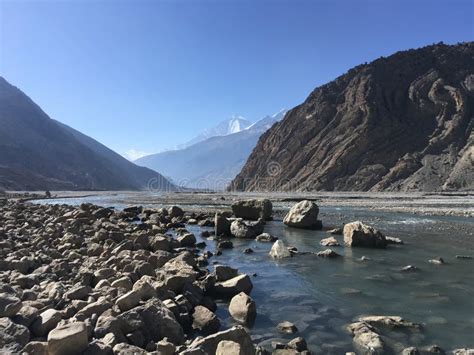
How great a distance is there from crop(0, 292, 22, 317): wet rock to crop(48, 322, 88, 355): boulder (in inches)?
63.6

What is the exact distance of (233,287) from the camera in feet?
42.4

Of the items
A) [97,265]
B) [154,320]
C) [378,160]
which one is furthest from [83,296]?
[378,160]

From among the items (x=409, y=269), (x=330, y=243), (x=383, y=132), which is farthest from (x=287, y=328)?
(x=383, y=132)

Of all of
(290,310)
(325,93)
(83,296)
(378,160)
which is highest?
(325,93)

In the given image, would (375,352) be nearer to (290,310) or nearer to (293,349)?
(293,349)

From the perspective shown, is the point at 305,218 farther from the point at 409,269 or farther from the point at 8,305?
the point at 8,305

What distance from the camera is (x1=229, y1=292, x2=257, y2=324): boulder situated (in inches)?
424

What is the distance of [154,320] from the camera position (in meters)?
8.70

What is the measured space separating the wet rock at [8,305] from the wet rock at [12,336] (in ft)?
1.73

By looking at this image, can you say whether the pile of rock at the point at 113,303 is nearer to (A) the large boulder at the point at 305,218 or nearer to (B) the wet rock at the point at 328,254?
(B) the wet rock at the point at 328,254

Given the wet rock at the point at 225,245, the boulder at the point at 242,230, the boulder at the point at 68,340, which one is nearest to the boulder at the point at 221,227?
the boulder at the point at 242,230

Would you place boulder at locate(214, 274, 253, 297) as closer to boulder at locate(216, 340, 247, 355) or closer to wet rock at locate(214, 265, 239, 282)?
wet rock at locate(214, 265, 239, 282)

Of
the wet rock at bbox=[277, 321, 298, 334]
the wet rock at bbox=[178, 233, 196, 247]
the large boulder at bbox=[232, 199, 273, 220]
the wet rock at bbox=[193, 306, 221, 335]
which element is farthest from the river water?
the large boulder at bbox=[232, 199, 273, 220]

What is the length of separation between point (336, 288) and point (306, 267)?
11.1 ft
